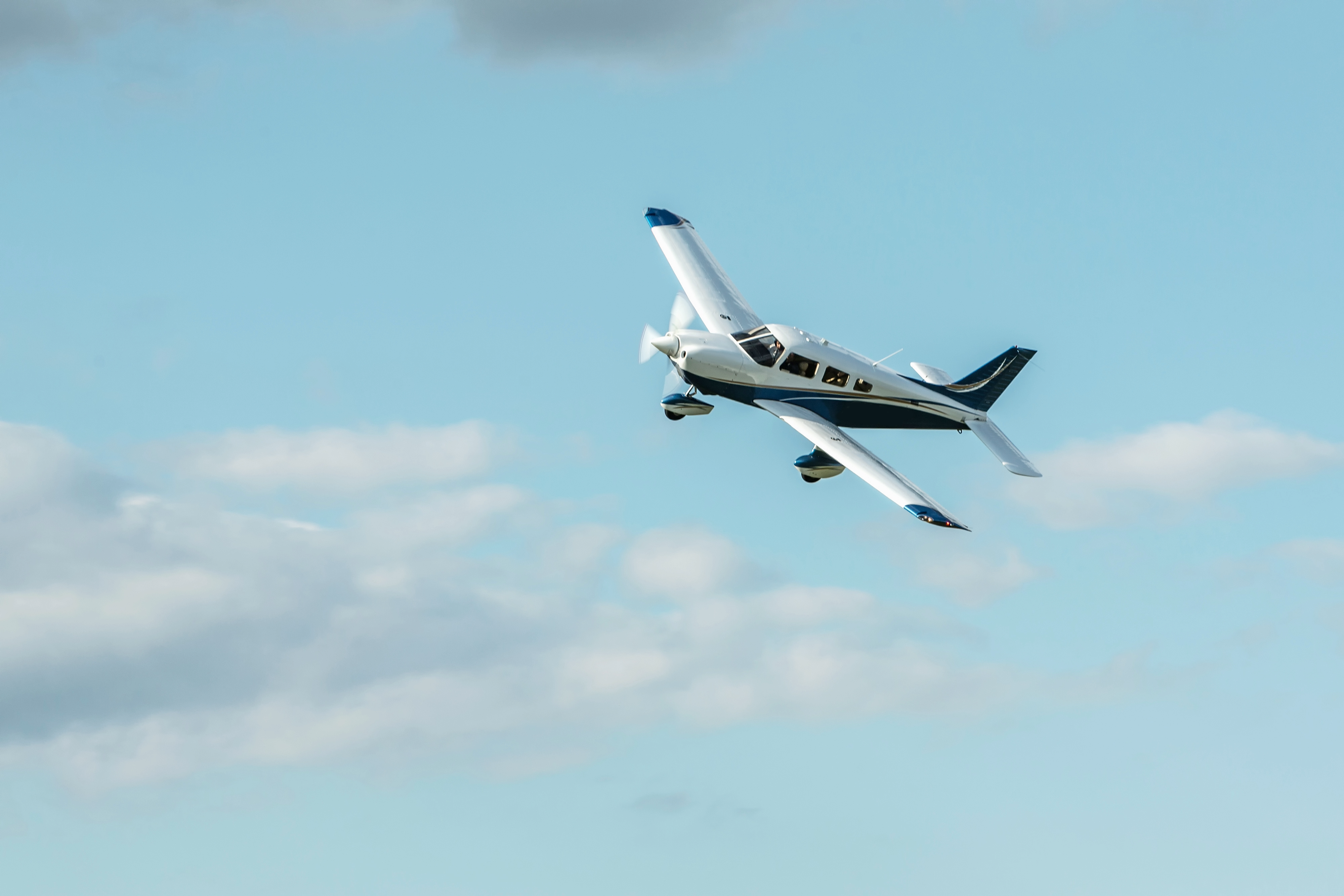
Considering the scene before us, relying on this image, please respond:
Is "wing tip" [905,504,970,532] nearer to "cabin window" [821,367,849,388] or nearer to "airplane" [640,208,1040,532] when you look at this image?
"airplane" [640,208,1040,532]

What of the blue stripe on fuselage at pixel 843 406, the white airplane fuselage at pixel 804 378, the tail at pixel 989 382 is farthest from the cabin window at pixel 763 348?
the tail at pixel 989 382

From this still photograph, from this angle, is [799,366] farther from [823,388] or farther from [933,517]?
[933,517]

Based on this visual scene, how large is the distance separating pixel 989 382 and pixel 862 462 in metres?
8.55

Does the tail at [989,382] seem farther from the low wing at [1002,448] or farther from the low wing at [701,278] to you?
the low wing at [701,278]

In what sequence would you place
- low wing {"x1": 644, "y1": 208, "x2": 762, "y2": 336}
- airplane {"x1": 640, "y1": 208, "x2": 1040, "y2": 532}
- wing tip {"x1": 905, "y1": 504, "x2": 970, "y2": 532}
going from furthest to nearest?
1. low wing {"x1": 644, "y1": 208, "x2": 762, "y2": 336}
2. airplane {"x1": 640, "y1": 208, "x2": 1040, "y2": 532}
3. wing tip {"x1": 905, "y1": 504, "x2": 970, "y2": 532}

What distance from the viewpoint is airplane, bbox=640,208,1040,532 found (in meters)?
56.7

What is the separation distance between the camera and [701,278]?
2542 inches

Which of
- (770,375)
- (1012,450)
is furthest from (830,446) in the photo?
(1012,450)

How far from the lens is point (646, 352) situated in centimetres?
5825

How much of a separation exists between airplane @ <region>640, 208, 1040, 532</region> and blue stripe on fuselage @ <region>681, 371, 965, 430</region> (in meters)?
0.03

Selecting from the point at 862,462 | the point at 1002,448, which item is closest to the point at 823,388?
the point at 862,462

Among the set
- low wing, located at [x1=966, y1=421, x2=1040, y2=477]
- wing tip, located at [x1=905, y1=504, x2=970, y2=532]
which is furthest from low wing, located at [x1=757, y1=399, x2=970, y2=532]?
low wing, located at [x1=966, y1=421, x2=1040, y2=477]

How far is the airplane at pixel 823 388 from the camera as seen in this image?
5672 cm

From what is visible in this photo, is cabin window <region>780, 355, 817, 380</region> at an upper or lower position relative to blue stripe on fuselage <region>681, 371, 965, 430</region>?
upper
